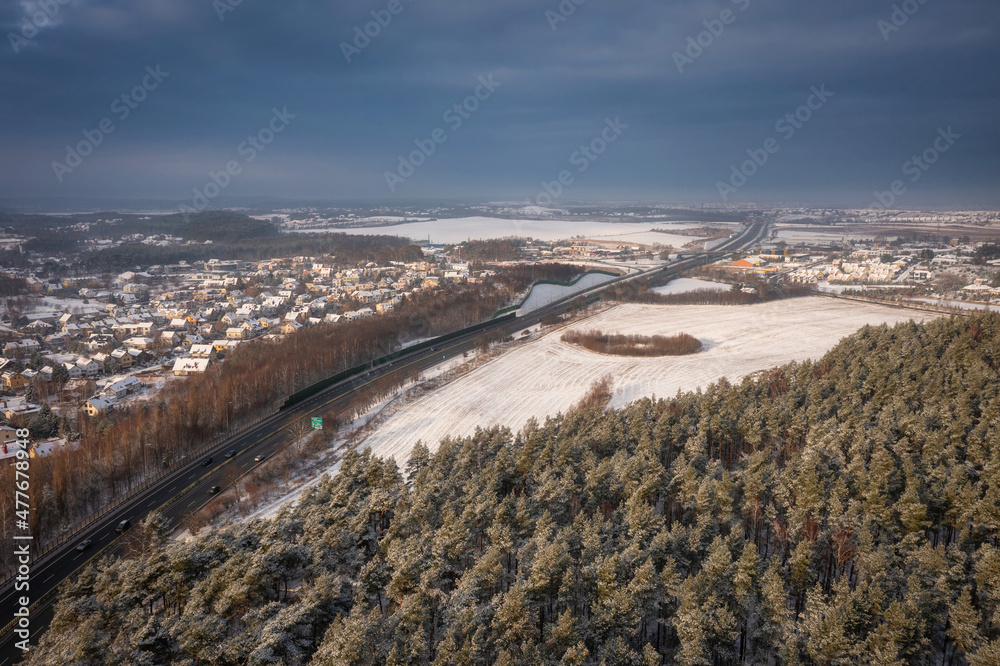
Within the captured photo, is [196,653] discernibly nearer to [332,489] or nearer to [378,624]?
[378,624]

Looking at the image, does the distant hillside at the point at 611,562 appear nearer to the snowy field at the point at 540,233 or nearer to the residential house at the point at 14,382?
the residential house at the point at 14,382

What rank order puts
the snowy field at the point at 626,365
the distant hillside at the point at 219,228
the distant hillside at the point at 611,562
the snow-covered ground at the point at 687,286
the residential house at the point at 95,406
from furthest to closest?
the distant hillside at the point at 219,228 → the snow-covered ground at the point at 687,286 → the snowy field at the point at 626,365 → the residential house at the point at 95,406 → the distant hillside at the point at 611,562

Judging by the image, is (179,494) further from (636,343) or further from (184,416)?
(636,343)

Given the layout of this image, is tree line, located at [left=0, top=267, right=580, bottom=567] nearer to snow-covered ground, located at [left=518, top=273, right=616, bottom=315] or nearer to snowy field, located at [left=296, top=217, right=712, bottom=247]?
snow-covered ground, located at [left=518, top=273, right=616, bottom=315]

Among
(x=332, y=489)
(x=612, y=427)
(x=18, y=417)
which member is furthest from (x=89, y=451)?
(x=612, y=427)

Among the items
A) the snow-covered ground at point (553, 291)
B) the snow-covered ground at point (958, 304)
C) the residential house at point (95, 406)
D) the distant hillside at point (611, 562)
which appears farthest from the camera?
the snow-covered ground at point (553, 291)

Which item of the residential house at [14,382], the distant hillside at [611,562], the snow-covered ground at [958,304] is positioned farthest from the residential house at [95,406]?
the snow-covered ground at [958,304]

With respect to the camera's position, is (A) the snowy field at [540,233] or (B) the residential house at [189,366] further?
(A) the snowy field at [540,233]
